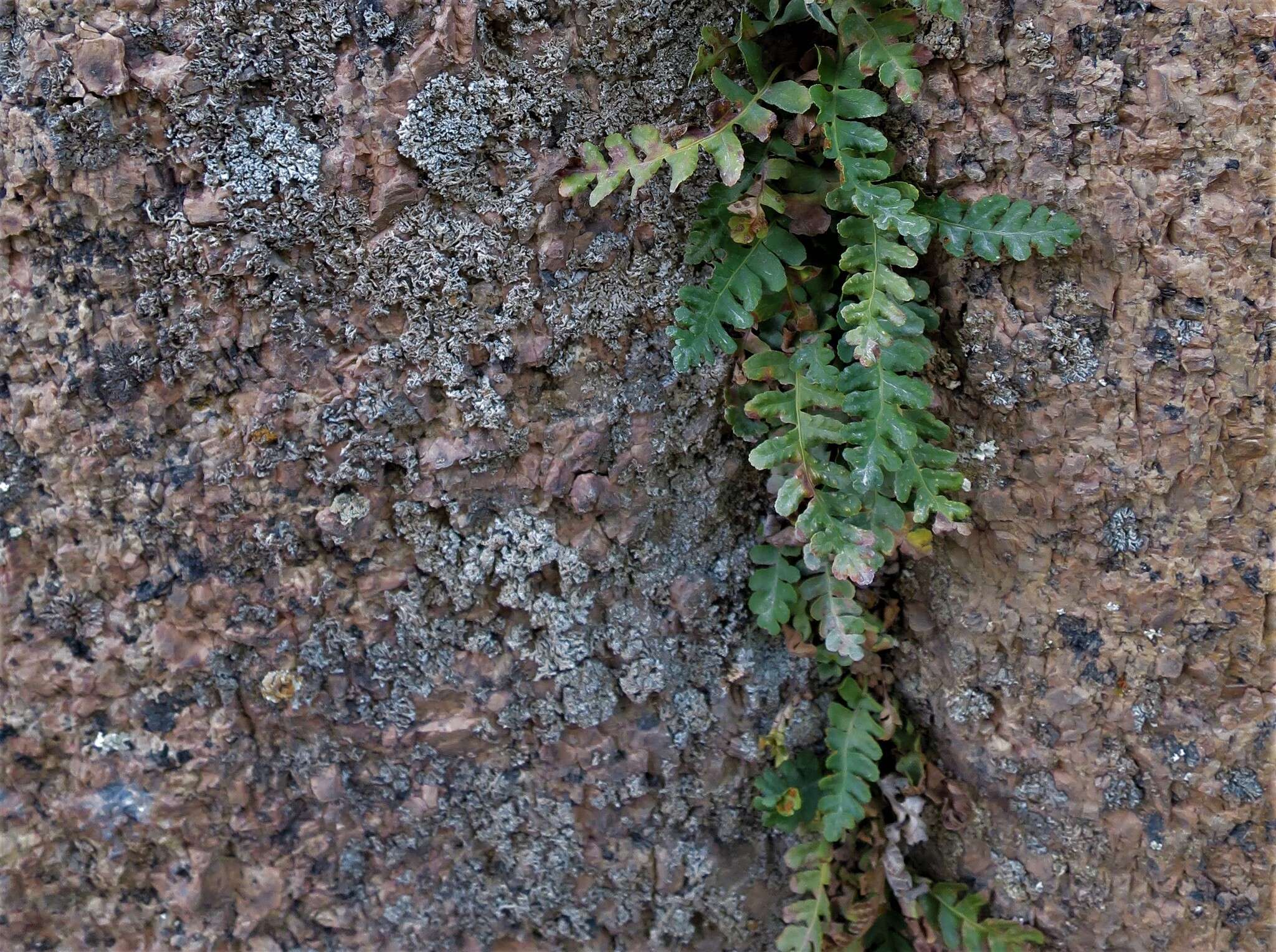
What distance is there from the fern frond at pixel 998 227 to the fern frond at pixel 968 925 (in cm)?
161

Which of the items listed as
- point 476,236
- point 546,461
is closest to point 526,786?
point 546,461

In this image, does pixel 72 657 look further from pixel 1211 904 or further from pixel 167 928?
pixel 1211 904

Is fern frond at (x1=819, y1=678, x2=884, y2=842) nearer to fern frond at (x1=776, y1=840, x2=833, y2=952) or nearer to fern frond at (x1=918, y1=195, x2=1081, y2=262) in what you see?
fern frond at (x1=776, y1=840, x2=833, y2=952)

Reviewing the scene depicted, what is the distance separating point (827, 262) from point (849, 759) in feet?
4.05

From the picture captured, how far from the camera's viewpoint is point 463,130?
6.39 feet

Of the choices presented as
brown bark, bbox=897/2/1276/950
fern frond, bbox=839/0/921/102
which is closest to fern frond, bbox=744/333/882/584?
brown bark, bbox=897/2/1276/950

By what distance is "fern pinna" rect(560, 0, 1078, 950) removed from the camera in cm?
184

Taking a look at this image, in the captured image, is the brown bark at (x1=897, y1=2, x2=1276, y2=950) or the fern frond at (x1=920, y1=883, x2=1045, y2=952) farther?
the fern frond at (x1=920, y1=883, x2=1045, y2=952)

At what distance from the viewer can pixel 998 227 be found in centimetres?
188

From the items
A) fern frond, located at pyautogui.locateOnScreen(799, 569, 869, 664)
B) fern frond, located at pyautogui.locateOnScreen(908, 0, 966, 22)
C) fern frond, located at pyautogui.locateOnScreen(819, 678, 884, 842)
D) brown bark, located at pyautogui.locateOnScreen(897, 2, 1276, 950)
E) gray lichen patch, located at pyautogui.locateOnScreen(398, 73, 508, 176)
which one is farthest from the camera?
fern frond, located at pyautogui.locateOnScreen(819, 678, 884, 842)

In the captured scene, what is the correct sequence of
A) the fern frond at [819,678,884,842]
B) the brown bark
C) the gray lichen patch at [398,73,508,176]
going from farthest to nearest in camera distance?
the fern frond at [819,678,884,842] → the gray lichen patch at [398,73,508,176] → the brown bark

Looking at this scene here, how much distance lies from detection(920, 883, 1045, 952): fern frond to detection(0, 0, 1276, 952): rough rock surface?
0.23 feet

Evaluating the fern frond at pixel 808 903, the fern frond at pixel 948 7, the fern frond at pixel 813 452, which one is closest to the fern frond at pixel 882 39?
the fern frond at pixel 948 7

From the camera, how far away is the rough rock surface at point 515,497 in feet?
6.17
